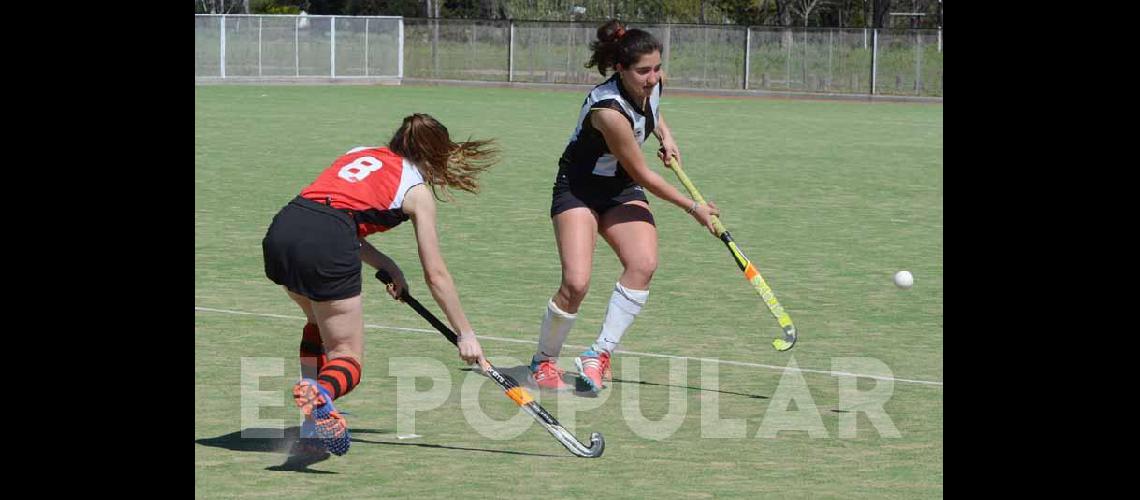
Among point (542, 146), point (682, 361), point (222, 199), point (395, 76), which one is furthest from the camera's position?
point (395, 76)

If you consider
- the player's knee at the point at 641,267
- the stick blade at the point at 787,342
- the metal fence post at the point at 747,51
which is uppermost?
the metal fence post at the point at 747,51

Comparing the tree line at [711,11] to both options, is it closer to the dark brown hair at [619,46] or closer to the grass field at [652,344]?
the grass field at [652,344]

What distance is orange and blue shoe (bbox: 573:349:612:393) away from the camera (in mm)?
8594

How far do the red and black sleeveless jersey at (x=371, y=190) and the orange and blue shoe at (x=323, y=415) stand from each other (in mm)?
784

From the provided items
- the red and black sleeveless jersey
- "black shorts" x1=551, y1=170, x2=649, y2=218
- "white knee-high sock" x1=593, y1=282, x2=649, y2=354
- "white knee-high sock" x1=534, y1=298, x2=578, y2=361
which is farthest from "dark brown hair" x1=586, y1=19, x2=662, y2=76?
the red and black sleeveless jersey

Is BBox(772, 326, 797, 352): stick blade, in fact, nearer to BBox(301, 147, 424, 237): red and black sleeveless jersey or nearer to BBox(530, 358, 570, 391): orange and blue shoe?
BBox(530, 358, 570, 391): orange and blue shoe

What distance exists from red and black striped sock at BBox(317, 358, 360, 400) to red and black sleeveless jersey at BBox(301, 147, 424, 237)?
0.53 metres

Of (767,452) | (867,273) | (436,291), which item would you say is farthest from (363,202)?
(867,273)

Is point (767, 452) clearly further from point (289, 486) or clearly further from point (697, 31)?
point (697, 31)

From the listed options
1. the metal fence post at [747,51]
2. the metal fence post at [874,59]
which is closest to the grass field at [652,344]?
the metal fence post at [874,59]

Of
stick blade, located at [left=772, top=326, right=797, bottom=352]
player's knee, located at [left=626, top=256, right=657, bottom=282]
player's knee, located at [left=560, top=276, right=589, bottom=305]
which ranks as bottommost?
stick blade, located at [left=772, top=326, right=797, bottom=352]

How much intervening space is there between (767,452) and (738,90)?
37.1 m

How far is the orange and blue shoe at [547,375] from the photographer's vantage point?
8750mm
